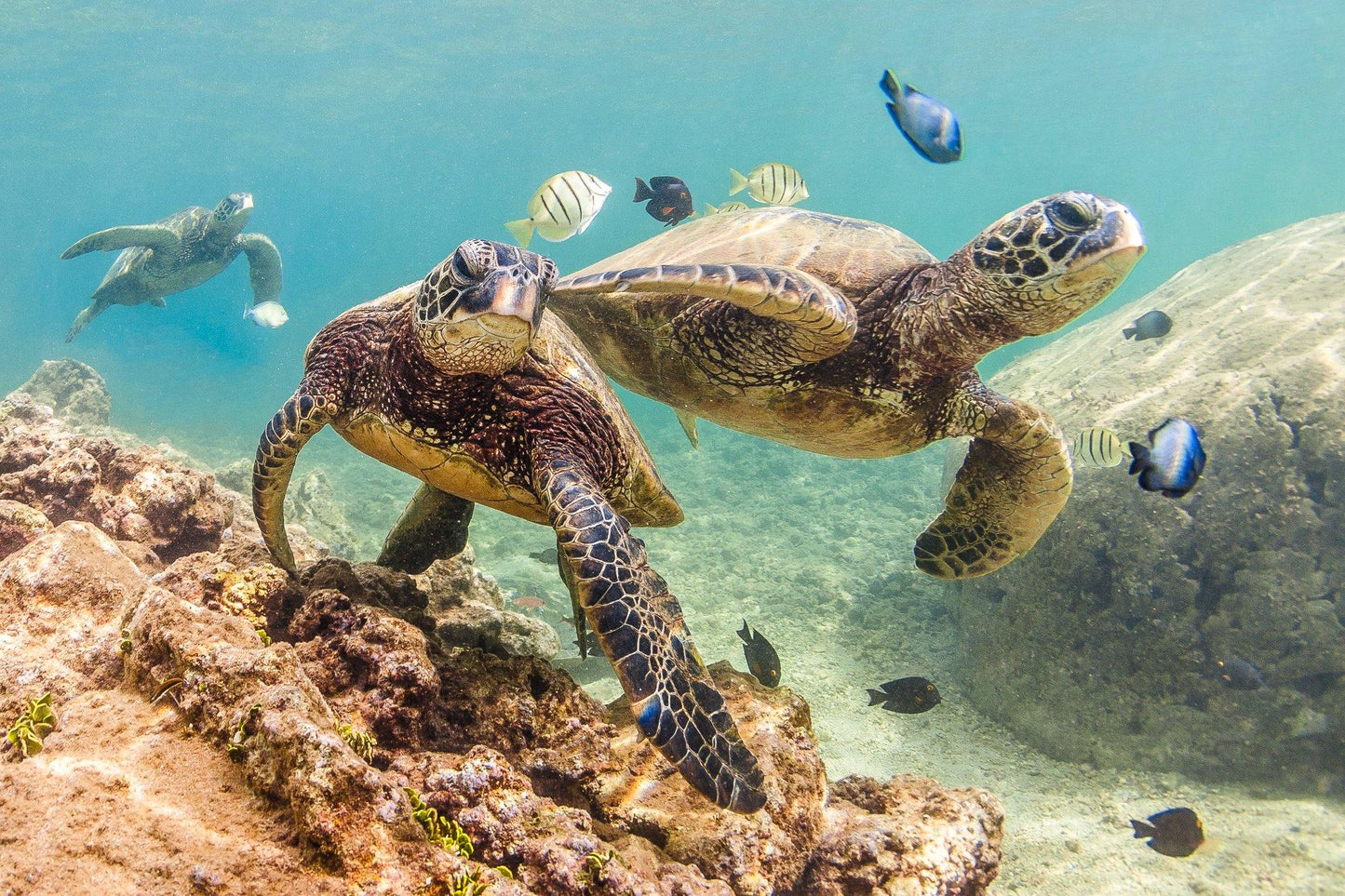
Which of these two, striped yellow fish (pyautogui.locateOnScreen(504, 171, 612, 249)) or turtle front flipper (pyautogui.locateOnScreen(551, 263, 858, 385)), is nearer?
turtle front flipper (pyautogui.locateOnScreen(551, 263, 858, 385))

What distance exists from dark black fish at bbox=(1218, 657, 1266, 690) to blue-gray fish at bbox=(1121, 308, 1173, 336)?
3.42m

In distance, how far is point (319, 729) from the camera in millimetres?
1453

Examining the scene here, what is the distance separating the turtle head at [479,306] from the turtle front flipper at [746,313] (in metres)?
0.76

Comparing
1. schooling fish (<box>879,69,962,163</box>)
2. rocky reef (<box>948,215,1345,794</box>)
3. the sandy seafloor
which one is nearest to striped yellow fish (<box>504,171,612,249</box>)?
schooling fish (<box>879,69,962,163</box>)

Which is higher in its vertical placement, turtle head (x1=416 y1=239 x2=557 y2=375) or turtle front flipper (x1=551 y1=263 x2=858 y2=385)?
turtle front flipper (x1=551 y1=263 x2=858 y2=385)

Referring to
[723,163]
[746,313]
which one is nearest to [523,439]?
[746,313]

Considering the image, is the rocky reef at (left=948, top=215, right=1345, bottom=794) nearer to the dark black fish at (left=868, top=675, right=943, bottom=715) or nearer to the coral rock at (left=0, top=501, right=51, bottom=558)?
the dark black fish at (left=868, top=675, right=943, bottom=715)

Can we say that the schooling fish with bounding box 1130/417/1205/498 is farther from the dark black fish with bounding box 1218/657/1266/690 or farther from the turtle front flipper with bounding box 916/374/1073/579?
the dark black fish with bounding box 1218/657/1266/690

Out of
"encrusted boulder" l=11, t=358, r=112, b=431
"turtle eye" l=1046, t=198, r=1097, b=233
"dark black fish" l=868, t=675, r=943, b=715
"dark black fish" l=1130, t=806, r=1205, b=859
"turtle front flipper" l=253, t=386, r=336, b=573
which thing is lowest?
"turtle front flipper" l=253, t=386, r=336, b=573

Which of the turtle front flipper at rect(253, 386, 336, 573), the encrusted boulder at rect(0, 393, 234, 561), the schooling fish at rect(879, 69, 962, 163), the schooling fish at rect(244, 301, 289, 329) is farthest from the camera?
the schooling fish at rect(244, 301, 289, 329)

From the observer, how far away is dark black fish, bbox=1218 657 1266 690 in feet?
16.3

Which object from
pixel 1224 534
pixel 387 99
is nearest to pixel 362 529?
pixel 1224 534

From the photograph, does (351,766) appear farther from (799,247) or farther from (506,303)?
(799,247)

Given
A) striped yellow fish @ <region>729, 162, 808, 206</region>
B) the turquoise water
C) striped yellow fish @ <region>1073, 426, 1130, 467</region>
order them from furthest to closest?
the turquoise water < striped yellow fish @ <region>729, 162, 808, 206</region> < striped yellow fish @ <region>1073, 426, 1130, 467</region>
